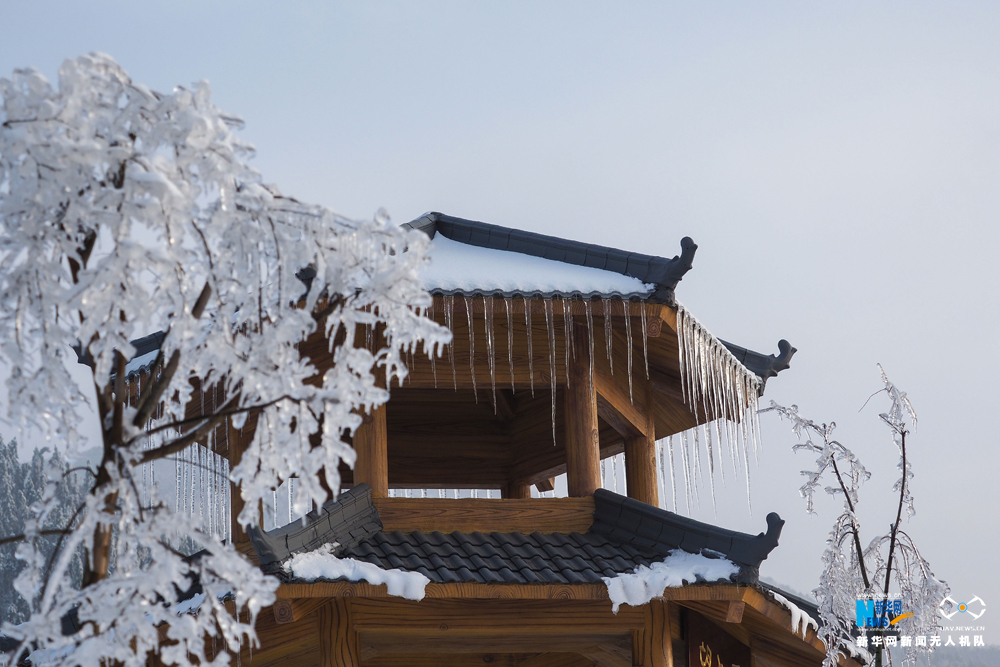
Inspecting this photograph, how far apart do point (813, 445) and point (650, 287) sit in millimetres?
1582

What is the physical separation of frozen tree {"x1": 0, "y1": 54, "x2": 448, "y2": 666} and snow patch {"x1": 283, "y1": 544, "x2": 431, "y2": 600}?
2.39m

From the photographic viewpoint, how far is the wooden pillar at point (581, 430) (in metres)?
7.17

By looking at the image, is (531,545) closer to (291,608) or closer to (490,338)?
(490,338)

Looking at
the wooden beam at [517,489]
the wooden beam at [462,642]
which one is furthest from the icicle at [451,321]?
the wooden beam at [517,489]

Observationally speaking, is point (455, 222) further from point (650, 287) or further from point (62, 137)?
point (62, 137)

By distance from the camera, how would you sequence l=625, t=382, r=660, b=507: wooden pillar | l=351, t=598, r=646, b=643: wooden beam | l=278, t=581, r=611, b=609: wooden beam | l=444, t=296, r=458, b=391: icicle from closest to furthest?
l=278, t=581, r=611, b=609: wooden beam, l=351, t=598, r=646, b=643: wooden beam, l=444, t=296, r=458, b=391: icicle, l=625, t=382, r=660, b=507: wooden pillar

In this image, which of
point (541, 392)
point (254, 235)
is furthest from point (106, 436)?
point (541, 392)

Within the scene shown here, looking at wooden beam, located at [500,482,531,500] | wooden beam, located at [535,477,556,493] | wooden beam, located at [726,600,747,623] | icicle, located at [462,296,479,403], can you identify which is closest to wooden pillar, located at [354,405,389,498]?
icicle, located at [462,296,479,403]

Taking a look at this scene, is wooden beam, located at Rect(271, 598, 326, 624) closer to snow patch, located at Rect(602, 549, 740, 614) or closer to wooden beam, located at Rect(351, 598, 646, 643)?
wooden beam, located at Rect(351, 598, 646, 643)

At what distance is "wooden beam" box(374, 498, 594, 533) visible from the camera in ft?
21.7

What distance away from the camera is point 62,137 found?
9.12 feet

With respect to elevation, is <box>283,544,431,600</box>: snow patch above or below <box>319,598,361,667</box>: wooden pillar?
above

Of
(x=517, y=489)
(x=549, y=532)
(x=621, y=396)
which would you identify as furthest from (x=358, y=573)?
(x=517, y=489)

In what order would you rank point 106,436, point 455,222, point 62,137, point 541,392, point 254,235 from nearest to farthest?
1. point 62,137
2. point 106,436
3. point 254,235
4. point 455,222
5. point 541,392
